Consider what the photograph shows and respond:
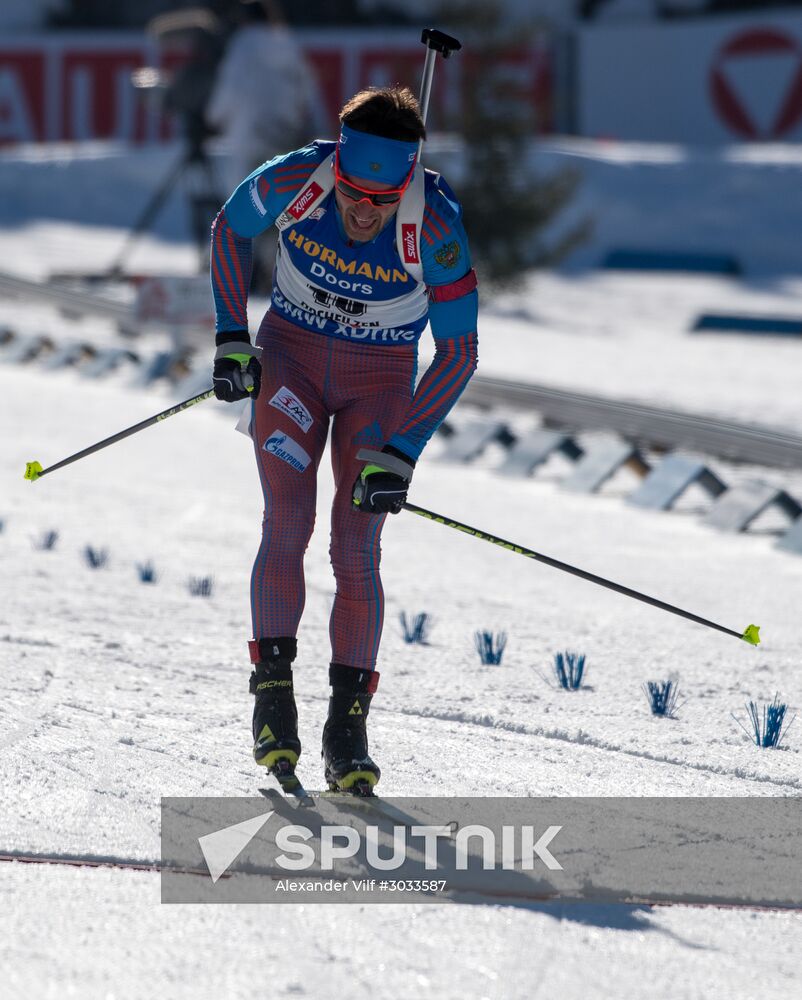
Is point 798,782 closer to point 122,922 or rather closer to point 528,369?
point 122,922

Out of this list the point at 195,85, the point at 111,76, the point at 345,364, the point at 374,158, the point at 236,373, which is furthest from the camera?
the point at 111,76

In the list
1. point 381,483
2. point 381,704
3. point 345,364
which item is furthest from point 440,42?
point 381,704

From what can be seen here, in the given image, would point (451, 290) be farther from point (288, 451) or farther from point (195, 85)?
point (195, 85)

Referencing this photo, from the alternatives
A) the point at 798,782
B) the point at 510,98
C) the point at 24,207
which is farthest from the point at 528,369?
the point at 24,207

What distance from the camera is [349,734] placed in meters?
4.18

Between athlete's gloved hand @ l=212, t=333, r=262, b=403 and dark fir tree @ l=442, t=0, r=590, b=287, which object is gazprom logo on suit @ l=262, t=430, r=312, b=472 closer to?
athlete's gloved hand @ l=212, t=333, r=262, b=403

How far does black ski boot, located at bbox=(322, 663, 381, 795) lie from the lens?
4.09m

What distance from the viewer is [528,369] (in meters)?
15.9

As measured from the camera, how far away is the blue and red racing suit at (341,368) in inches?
167

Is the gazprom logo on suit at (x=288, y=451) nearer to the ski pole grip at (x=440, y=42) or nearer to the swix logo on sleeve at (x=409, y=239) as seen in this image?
the swix logo on sleeve at (x=409, y=239)

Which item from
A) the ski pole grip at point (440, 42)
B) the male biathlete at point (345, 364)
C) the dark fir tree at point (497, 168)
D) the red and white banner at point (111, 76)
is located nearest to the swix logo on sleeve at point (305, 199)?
the male biathlete at point (345, 364)

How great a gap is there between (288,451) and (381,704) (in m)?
1.16

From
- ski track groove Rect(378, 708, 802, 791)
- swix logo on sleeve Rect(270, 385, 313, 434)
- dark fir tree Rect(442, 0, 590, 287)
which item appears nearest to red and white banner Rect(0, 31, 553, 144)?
dark fir tree Rect(442, 0, 590, 287)

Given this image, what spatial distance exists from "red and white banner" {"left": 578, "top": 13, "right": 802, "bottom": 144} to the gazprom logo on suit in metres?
26.3
